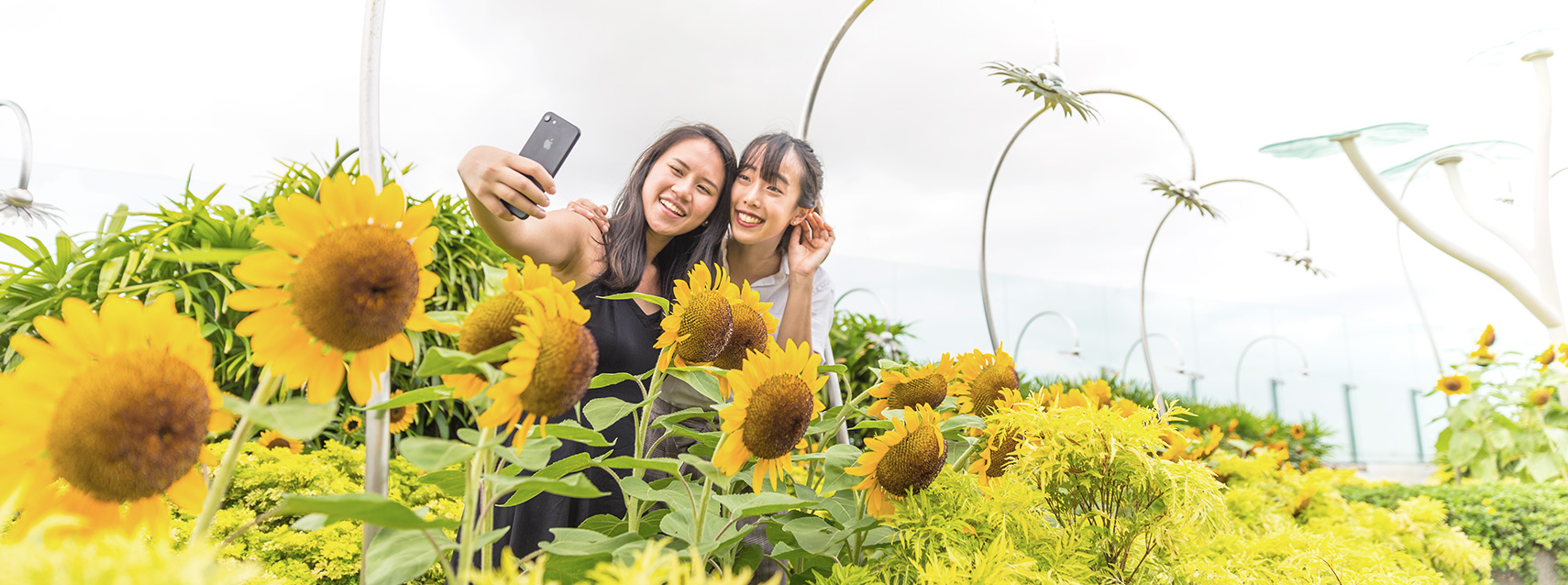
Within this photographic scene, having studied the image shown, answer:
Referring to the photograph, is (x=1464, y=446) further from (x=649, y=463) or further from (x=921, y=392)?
(x=649, y=463)

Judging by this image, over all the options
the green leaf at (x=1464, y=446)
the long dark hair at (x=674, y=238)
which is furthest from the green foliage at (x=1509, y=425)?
the long dark hair at (x=674, y=238)

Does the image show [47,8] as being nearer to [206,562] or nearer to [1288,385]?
[206,562]

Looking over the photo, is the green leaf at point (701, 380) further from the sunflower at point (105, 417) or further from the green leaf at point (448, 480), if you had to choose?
the sunflower at point (105, 417)

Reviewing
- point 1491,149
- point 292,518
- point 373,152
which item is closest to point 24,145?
point 292,518

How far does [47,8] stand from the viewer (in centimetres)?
493

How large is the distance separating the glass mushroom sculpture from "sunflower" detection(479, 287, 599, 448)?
4619 millimetres

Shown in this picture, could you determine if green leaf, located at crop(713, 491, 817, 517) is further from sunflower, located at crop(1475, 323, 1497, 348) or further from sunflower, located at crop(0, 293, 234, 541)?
sunflower, located at crop(1475, 323, 1497, 348)

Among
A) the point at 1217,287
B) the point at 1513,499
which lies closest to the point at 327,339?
the point at 1513,499

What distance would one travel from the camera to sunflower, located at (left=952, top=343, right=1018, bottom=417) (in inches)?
30.4

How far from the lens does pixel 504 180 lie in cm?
64

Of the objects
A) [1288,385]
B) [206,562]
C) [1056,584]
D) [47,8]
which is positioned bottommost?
[1288,385]

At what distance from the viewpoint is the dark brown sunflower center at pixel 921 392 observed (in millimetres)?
710

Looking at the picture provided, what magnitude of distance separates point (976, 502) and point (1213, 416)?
22.8 feet

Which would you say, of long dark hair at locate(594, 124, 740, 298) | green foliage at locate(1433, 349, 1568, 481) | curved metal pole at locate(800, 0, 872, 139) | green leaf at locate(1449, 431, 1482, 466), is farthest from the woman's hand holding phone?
green leaf at locate(1449, 431, 1482, 466)
